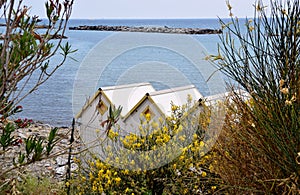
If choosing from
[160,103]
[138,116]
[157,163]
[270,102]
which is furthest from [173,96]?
[270,102]

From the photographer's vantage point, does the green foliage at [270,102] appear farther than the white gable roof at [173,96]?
No

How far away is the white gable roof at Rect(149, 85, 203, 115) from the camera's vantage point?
2918 mm

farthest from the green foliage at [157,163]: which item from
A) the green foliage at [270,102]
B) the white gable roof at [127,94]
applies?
the green foliage at [270,102]

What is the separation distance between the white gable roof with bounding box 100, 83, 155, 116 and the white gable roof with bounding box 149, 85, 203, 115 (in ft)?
0.30

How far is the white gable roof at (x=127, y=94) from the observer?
112 inches

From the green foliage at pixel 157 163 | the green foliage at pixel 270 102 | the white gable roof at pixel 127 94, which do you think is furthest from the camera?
the white gable roof at pixel 127 94

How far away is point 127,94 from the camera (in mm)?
2973

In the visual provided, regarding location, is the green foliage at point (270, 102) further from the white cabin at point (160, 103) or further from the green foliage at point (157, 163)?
the white cabin at point (160, 103)

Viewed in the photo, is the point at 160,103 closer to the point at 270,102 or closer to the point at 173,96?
the point at 173,96

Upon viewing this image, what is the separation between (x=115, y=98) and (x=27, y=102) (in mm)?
5058

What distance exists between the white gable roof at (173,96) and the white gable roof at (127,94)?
9 centimetres

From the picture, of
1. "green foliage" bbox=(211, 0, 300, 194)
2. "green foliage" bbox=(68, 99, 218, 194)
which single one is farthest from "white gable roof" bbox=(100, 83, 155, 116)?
"green foliage" bbox=(211, 0, 300, 194)

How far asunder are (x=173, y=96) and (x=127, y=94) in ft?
1.16

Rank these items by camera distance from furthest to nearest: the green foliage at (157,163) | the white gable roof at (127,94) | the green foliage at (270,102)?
the white gable roof at (127,94) → the green foliage at (157,163) → the green foliage at (270,102)
